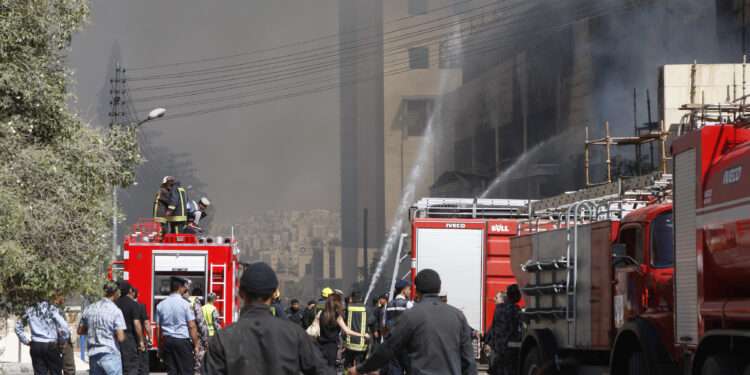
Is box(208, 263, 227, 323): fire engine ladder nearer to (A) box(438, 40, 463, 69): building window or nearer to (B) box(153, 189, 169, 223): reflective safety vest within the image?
(B) box(153, 189, 169, 223): reflective safety vest

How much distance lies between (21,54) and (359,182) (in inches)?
5122

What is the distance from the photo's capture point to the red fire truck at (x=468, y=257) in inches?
819

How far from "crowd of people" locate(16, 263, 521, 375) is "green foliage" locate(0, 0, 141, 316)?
59cm

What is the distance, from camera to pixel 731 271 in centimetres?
918

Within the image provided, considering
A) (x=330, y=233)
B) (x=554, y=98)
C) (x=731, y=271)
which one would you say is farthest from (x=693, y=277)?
(x=330, y=233)

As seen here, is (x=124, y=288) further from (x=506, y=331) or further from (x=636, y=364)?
(x=636, y=364)

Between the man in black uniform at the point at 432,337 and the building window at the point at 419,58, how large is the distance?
115 m

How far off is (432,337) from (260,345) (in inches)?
104

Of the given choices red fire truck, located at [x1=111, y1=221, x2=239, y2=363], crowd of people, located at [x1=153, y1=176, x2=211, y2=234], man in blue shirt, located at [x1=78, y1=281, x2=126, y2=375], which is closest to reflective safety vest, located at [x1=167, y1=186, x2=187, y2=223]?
crowd of people, located at [x1=153, y1=176, x2=211, y2=234]

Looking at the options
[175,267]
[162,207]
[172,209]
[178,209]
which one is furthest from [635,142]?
[175,267]

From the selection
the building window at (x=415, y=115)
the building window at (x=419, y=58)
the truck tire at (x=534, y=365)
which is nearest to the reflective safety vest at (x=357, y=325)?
the truck tire at (x=534, y=365)

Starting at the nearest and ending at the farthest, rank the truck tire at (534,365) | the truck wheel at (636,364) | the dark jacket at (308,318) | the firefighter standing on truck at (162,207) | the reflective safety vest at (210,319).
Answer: the truck wheel at (636,364)
the truck tire at (534,365)
the reflective safety vest at (210,319)
the dark jacket at (308,318)
the firefighter standing on truck at (162,207)

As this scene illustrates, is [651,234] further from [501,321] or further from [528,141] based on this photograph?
[528,141]

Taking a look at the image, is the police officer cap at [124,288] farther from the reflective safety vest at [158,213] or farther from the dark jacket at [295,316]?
the reflective safety vest at [158,213]
